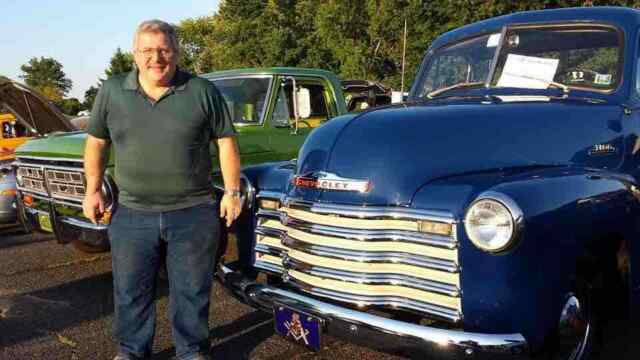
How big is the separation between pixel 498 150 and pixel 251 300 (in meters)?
1.53

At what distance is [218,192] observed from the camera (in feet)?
13.5

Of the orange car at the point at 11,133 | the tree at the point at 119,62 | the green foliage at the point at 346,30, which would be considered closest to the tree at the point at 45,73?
the tree at the point at 119,62

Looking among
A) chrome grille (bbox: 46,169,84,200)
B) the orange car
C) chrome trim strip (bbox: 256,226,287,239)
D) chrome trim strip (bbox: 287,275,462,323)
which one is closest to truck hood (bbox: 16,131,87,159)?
chrome grille (bbox: 46,169,84,200)

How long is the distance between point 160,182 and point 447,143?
58.6 inches

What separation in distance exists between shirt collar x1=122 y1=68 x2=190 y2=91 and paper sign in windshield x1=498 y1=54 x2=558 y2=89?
2.00m

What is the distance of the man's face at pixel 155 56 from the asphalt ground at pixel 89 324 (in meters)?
1.57

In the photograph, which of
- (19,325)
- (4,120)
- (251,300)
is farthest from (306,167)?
(4,120)

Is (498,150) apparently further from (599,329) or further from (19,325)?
(19,325)

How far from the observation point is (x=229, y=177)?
128 inches

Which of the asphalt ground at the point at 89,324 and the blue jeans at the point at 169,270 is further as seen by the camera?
the asphalt ground at the point at 89,324

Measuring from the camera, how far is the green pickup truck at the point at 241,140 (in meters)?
5.18

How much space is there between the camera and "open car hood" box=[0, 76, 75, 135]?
7910 millimetres

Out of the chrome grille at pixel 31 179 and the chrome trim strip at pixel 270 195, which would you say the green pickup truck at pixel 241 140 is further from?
the chrome trim strip at pixel 270 195

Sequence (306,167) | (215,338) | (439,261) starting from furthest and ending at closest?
1. (215,338)
2. (306,167)
3. (439,261)
